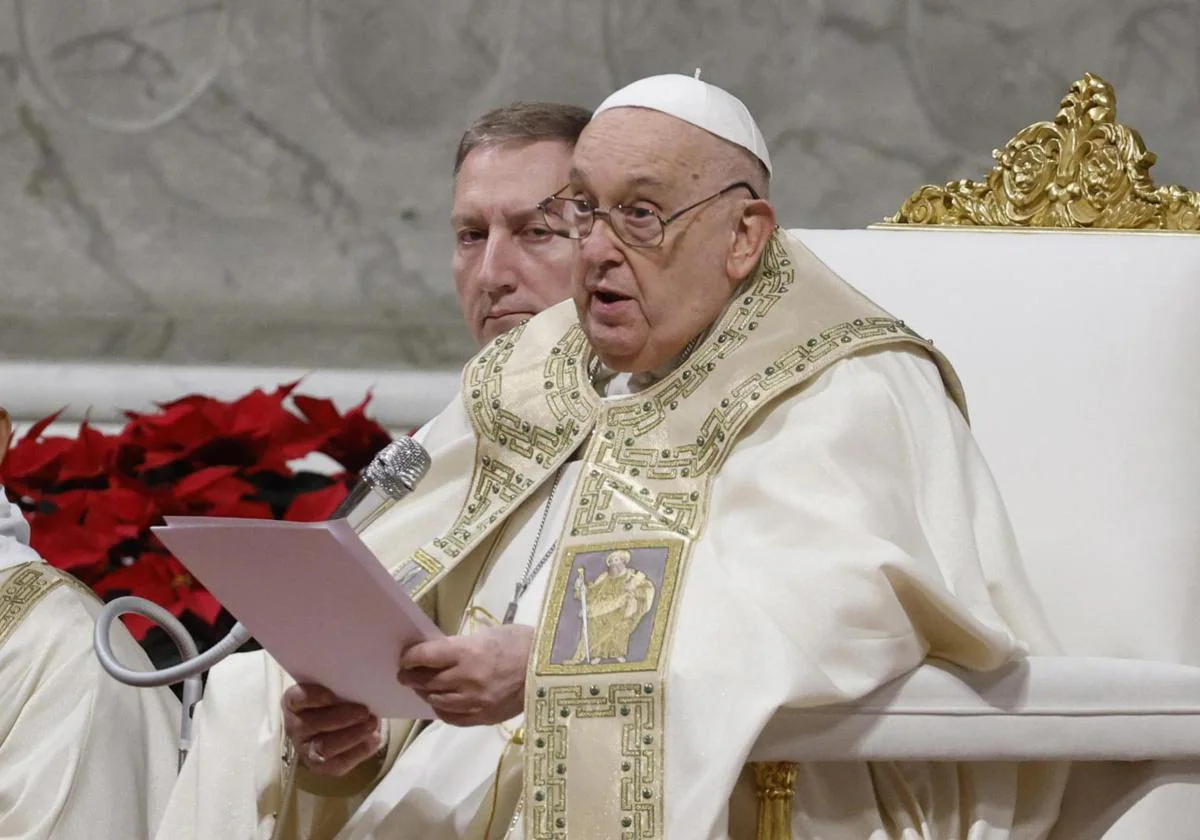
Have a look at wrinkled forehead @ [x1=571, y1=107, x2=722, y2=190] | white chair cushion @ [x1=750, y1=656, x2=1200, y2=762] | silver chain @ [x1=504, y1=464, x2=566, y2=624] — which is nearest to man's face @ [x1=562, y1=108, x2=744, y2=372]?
wrinkled forehead @ [x1=571, y1=107, x2=722, y2=190]

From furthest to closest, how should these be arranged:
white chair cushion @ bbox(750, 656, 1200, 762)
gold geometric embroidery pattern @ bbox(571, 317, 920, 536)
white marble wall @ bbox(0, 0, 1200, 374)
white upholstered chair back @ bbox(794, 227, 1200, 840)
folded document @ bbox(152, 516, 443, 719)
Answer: white marble wall @ bbox(0, 0, 1200, 374) → white upholstered chair back @ bbox(794, 227, 1200, 840) → gold geometric embroidery pattern @ bbox(571, 317, 920, 536) → white chair cushion @ bbox(750, 656, 1200, 762) → folded document @ bbox(152, 516, 443, 719)

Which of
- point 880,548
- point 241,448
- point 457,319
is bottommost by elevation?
point 880,548

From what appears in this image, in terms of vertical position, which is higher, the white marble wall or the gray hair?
the white marble wall

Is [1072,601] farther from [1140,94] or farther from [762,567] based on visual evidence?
[1140,94]

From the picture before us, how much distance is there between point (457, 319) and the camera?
4742mm

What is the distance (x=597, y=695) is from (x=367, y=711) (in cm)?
33

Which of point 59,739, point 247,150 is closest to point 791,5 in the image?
point 247,150

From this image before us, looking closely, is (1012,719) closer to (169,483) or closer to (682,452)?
(682,452)

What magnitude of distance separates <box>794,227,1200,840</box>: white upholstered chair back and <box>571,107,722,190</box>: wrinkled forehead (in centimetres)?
54

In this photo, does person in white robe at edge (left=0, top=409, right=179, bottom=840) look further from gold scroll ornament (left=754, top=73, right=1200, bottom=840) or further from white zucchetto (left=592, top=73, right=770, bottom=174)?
gold scroll ornament (left=754, top=73, right=1200, bottom=840)

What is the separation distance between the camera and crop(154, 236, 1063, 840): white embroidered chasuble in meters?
2.45

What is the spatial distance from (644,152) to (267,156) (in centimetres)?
215

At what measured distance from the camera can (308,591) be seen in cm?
239

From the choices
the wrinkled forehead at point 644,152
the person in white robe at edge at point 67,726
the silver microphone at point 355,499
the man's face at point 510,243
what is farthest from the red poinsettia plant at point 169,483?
the wrinkled forehead at point 644,152
